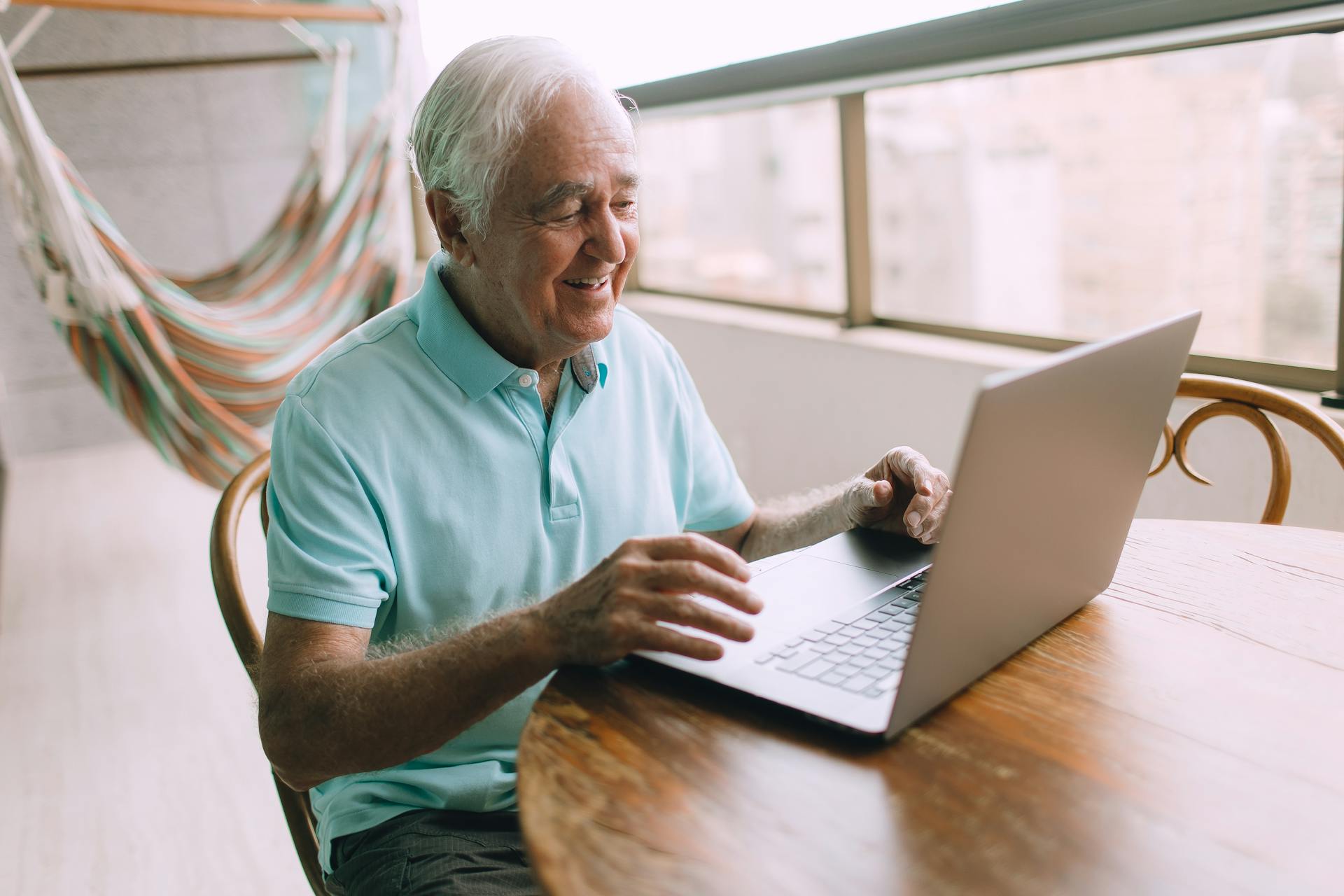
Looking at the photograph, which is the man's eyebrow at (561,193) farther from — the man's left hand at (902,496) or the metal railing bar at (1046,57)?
the metal railing bar at (1046,57)

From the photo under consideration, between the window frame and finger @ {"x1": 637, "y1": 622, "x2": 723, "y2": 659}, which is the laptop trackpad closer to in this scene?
finger @ {"x1": 637, "y1": 622, "x2": 723, "y2": 659}

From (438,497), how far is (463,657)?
25 cm

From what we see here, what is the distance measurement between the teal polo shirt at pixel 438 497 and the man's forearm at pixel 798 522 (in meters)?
0.16

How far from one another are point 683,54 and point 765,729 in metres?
2.40

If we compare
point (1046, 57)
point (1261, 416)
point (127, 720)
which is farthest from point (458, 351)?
point (127, 720)

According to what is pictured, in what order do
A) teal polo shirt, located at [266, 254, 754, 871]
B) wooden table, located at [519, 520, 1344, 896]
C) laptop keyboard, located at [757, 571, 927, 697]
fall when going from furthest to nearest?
teal polo shirt, located at [266, 254, 754, 871] → laptop keyboard, located at [757, 571, 927, 697] → wooden table, located at [519, 520, 1344, 896]

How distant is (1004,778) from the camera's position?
65 centimetres

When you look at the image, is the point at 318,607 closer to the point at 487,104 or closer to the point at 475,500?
the point at 475,500

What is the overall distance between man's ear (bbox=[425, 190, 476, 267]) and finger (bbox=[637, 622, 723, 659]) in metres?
0.55

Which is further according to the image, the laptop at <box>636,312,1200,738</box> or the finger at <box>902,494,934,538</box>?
the finger at <box>902,494,934,538</box>

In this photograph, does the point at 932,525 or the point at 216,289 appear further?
the point at 216,289

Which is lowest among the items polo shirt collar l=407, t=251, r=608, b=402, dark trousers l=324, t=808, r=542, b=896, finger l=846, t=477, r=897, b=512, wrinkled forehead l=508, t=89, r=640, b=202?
dark trousers l=324, t=808, r=542, b=896

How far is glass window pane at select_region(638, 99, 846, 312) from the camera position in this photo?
361cm

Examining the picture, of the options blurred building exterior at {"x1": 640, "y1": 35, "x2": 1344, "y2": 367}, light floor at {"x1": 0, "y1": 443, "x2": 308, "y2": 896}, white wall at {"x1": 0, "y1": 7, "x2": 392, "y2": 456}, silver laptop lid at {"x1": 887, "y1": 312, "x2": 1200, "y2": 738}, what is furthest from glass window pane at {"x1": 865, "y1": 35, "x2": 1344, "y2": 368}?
white wall at {"x1": 0, "y1": 7, "x2": 392, "y2": 456}
